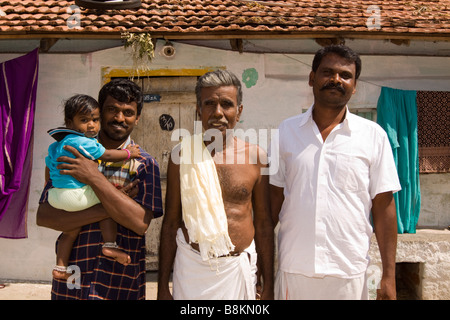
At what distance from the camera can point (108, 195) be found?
2.26 metres

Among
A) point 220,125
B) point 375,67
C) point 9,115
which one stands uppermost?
point 375,67

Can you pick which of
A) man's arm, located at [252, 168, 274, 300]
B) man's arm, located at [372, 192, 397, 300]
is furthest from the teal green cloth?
man's arm, located at [252, 168, 274, 300]

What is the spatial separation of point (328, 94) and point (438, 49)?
461 centimetres

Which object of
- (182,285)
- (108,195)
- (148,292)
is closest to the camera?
(108,195)

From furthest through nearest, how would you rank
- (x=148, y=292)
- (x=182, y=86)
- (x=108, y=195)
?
(x=182, y=86)
(x=148, y=292)
(x=108, y=195)

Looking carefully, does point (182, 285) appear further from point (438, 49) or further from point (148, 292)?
point (438, 49)

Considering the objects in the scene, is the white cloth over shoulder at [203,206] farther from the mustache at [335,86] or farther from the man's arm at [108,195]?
the mustache at [335,86]

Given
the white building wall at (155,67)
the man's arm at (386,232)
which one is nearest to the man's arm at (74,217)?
the man's arm at (386,232)

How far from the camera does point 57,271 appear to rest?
2352 mm

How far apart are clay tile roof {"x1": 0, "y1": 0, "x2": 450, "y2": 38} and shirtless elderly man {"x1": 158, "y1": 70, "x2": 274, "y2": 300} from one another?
122 inches

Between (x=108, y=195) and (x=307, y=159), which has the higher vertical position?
(x=307, y=159)

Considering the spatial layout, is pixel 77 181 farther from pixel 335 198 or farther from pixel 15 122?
pixel 15 122

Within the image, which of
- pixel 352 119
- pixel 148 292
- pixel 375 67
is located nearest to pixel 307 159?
pixel 352 119

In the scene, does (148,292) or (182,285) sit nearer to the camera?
(182,285)
